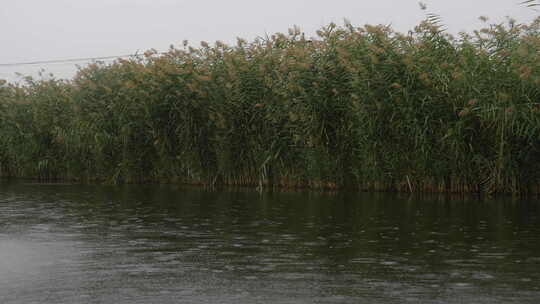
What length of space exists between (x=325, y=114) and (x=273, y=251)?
9019 millimetres

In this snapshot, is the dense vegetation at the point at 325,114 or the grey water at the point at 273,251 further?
the dense vegetation at the point at 325,114

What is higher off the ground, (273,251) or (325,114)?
(325,114)

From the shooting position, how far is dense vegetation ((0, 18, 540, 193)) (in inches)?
583

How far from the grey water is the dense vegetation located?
1501 mm

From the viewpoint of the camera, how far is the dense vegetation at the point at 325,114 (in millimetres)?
14820

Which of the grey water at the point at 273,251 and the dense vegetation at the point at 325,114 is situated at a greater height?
the dense vegetation at the point at 325,114

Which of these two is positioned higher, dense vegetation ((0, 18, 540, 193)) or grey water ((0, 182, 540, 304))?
dense vegetation ((0, 18, 540, 193))

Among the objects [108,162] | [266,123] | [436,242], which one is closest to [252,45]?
[266,123]

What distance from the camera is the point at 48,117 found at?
22625mm

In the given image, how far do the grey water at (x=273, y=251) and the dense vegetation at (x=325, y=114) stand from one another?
1.50 meters

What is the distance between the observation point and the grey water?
228 inches

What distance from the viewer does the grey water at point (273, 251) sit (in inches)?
228

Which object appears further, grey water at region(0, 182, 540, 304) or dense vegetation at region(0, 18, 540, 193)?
dense vegetation at region(0, 18, 540, 193)

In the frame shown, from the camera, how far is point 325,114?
16.6 meters
